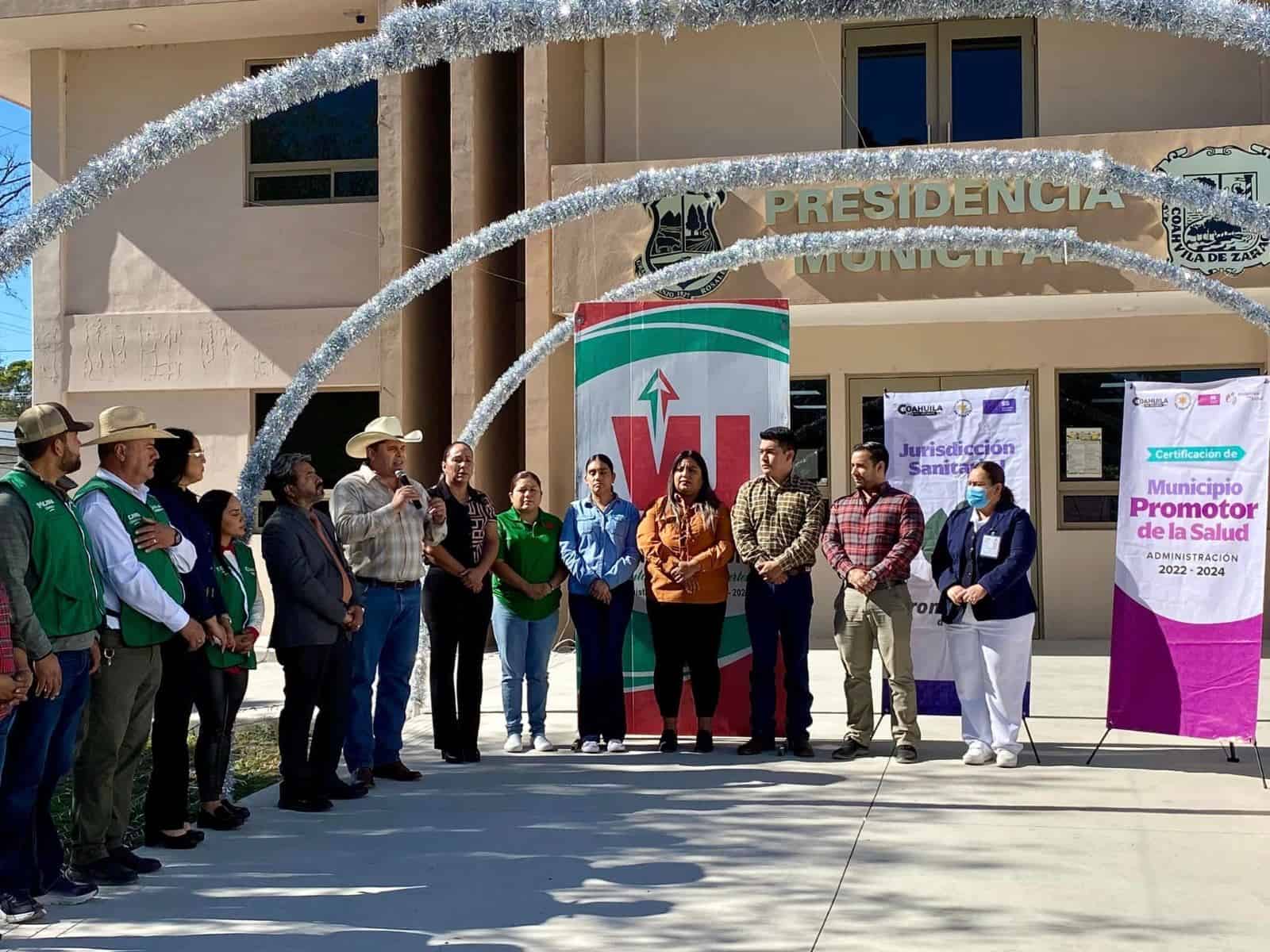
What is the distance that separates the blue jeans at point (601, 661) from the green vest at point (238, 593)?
2522 millimetres

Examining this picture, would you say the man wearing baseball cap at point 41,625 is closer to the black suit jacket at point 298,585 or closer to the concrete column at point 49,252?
the black suit jacket at point 298,585

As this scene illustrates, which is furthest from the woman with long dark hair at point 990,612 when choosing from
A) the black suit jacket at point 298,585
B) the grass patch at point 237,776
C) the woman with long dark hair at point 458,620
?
the grass patch at point 237,776

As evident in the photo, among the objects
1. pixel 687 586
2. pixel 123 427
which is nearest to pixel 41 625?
pixel 123 427

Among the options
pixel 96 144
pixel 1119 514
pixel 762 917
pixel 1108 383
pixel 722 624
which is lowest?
pixel 762 917

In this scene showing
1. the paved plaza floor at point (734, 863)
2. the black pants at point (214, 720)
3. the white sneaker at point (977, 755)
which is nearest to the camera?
the paved plaza floor at point (734, 863)

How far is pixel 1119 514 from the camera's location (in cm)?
855

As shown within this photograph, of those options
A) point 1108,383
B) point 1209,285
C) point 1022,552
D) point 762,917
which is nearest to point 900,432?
point 1022,552

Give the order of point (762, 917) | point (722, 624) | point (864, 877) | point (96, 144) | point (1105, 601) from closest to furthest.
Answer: point (762, 917) → point (864, 877) → point (722, 624) → point (1105, 601) → point (96, 144)

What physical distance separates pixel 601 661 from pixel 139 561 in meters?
3.76

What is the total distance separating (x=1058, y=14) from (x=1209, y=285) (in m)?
4.95

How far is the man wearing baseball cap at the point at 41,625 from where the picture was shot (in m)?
5.03

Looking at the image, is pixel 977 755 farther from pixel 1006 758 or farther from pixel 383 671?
pixel 383 671

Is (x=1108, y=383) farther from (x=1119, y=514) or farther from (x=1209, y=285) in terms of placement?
(x=1119, y=514)

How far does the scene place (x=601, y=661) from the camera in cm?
898
